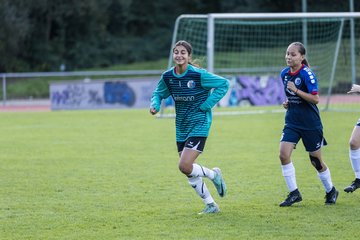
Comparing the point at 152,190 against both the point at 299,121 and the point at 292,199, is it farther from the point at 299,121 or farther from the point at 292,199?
the point at 299,121

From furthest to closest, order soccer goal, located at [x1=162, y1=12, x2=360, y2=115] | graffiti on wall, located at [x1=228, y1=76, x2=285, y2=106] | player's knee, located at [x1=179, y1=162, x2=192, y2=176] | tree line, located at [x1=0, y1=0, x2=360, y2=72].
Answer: tree line, located at [x1=0, y1=0, x2=360, y2=72] → graffiti on wall, located at [x1=228, y1=76, x2=285, y2=106] → soccer goal, located at [x1=162, y1=12, x2=360, y2=115] → player's knee, located at [x1=179, y1=162, x2=192, y2=176]

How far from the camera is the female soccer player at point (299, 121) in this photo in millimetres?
9219

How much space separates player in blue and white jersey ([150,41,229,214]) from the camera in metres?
8.82

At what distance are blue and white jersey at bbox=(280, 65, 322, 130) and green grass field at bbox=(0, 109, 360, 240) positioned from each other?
1.03 m

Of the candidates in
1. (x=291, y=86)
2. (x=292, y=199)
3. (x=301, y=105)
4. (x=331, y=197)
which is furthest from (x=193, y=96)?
(x=331, y=197)

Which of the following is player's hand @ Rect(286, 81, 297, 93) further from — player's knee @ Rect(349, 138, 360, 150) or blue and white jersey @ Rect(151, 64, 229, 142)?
player's knee @ Rect(349, 138, 360, 150)

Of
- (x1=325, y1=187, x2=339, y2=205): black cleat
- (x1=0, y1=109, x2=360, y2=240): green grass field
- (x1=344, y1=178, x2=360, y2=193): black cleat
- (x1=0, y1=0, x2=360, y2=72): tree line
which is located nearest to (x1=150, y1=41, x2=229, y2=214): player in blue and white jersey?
(x1=0, y1=109, x2=360, y2=240): green grass field

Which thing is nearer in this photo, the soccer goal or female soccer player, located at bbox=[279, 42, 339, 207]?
female soccer player, located at bbox=[279, 42, 339, 207]

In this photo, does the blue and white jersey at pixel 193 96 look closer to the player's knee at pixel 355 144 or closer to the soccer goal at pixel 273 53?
the player's knee at pixel 355 144

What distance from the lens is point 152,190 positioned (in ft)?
35.1

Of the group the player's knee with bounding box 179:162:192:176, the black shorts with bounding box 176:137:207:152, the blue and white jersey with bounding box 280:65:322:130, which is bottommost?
the player's knee with bounding box 179:162:192:176

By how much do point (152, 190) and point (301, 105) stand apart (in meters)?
2.64

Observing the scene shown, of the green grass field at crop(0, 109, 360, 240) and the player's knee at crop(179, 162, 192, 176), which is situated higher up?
the player's knee at crop(179, 162, 192, 176)

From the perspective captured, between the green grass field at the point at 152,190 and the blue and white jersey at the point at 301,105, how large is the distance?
103 centimetres
